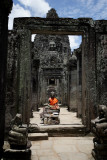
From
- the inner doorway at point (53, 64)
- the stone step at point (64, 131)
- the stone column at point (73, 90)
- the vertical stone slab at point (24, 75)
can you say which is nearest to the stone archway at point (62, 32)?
the vertical stone slab at point (24, 75)

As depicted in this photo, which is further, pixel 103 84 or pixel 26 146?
pixel 103 84

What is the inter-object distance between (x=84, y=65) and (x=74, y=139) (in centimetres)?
253

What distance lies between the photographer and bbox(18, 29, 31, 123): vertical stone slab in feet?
16.8

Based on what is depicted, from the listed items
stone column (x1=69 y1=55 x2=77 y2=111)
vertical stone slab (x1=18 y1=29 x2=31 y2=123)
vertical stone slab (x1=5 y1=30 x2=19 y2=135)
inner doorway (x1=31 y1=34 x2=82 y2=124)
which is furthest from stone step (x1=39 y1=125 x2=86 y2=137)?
inner doorway (x1=31 y1=34 x2=82 y2=124)

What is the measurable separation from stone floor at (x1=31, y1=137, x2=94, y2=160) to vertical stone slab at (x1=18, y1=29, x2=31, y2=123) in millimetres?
1138

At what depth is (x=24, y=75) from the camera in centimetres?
523

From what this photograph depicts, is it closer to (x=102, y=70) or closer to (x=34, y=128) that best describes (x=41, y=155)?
(x=34, y=128)

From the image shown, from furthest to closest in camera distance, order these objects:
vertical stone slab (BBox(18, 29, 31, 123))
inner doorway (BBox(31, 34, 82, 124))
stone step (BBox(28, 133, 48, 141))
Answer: inner doorway (BBox(31, 34, 82, 124)) < vertical stone slab (BBox(18, 29, 31, 123)) < stone step (BBox(28, 133, 48, 141))

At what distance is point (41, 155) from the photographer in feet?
11.8

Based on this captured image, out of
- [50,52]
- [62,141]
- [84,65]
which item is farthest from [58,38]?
A: [62,141]

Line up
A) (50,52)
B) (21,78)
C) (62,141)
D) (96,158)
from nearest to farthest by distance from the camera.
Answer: (96,158) → (62,141) → (21,78) → (50,52)

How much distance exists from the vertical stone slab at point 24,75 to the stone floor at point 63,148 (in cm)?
114

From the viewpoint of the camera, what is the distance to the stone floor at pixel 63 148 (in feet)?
11.5

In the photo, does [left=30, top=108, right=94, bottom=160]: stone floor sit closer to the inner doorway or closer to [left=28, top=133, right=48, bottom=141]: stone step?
[left=28, top=133, right=48, bottom=141]: stone step
